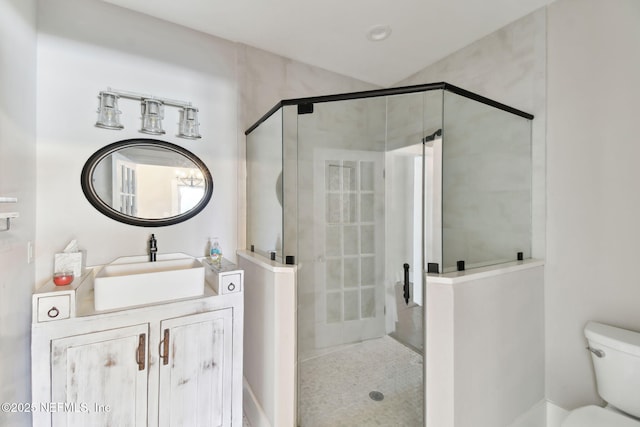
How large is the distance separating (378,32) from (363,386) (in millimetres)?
2639

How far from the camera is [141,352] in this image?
4.52 ft

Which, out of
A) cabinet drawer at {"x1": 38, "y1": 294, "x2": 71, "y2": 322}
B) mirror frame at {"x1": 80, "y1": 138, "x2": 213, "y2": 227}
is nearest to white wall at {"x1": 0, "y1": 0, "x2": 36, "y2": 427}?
cabinet drawer at {"x1": 38, "y1": 294, "x2": 71, "y2": 322}

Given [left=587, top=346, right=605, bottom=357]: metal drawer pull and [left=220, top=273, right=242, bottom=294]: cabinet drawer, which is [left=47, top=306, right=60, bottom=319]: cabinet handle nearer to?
[left=220, top=273, right=242, bottom=294]: cabinet drawer

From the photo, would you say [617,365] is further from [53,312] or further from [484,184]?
[53,312]

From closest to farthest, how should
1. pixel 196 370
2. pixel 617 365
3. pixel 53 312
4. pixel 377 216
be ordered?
pixel 53 312, pixel 617 365, pixel 196 370, pixel 377 216

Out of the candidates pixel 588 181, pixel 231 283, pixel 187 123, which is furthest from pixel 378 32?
pixel 231 283

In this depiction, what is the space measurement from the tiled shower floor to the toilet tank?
0.89 metres

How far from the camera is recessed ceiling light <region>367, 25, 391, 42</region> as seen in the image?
6.41ft

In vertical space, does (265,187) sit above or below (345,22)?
below

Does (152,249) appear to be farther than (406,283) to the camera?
No

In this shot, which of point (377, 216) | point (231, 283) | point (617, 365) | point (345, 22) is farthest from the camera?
point (377, 216)

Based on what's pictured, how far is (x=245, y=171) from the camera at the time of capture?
217 centimetres

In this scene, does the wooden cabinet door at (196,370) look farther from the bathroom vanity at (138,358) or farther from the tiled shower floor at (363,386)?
the tiled shower floor at (363,386)

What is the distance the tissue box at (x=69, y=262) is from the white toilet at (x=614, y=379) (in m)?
2.61
